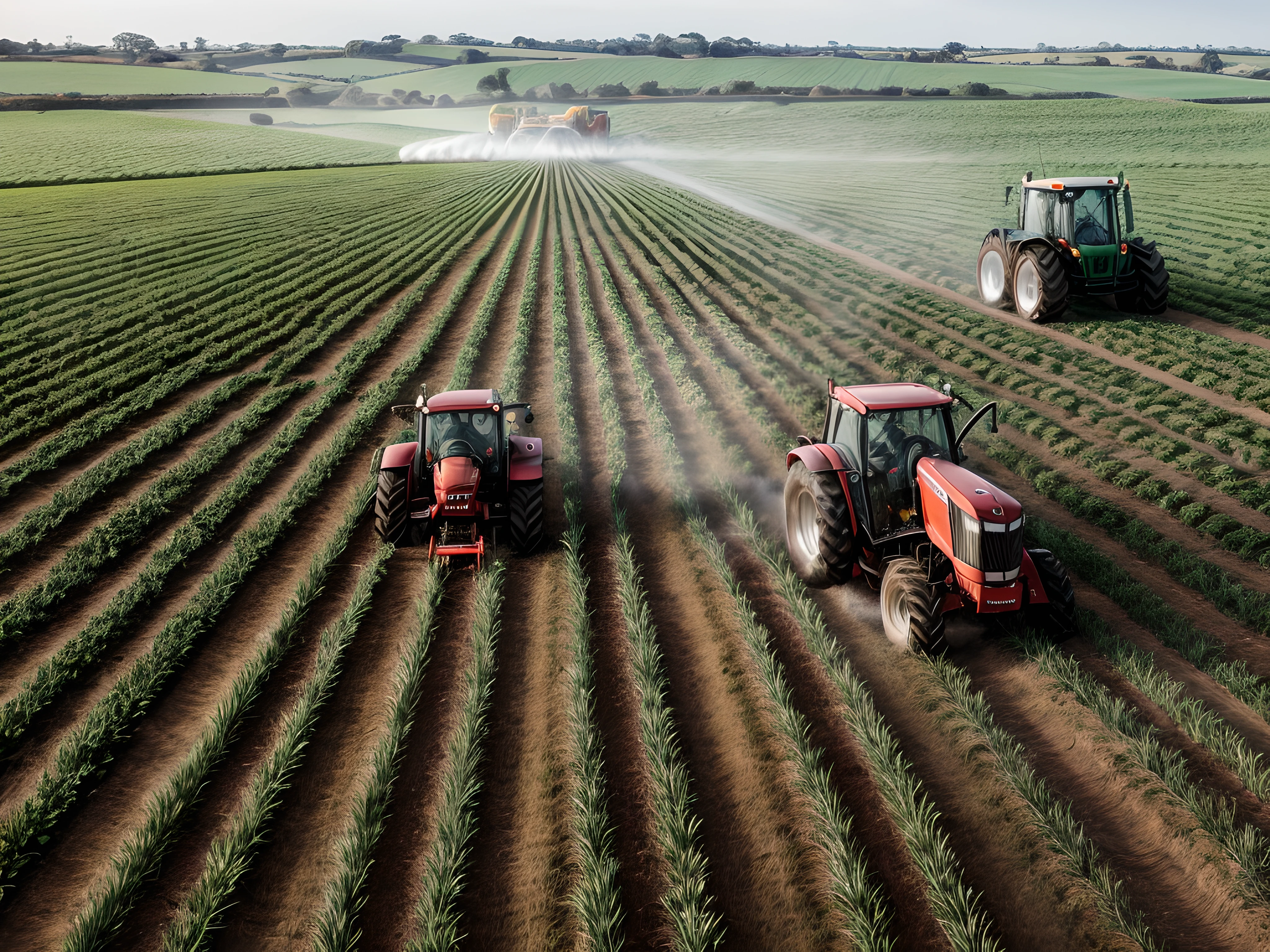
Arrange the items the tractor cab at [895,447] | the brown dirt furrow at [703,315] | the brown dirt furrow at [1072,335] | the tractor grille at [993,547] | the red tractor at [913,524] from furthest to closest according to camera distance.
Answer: the brown dirt furrow at [703,315], the brown dirt furrow at [1072,335], the tractor cab at [895,447], the red tractor at [913,524], the tractor grille at [993,547]

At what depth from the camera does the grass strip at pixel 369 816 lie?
4.64m

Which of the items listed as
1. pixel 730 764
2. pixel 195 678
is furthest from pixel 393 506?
pixel 730 764

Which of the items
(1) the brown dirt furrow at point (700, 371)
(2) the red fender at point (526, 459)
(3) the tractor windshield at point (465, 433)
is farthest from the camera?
(1) the brown dirt furrow at point (700, 371)

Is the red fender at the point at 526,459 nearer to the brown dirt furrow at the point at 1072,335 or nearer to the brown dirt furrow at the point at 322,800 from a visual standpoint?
the brown dirt furrow at the point at 322,800

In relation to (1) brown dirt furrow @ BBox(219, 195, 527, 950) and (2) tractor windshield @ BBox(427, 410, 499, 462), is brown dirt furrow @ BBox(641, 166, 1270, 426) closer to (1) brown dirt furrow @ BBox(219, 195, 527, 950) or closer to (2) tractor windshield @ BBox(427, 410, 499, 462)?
(2) tractor windshield @ BBox(427, 410, 499, 462)

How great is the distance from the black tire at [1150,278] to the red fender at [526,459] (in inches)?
536

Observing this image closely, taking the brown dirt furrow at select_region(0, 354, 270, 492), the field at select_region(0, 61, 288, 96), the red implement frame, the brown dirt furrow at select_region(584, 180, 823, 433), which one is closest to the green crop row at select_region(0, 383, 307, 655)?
the brown dirt furrow at select_region(0, 354, 270, 492)

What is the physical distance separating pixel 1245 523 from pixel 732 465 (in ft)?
20.1

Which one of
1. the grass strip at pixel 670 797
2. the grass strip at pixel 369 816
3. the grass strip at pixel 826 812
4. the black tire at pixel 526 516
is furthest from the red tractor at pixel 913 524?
the grass strip at pixel 369 816

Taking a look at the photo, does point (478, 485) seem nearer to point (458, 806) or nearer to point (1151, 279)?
point (458, 806)

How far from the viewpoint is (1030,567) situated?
22.3 ft

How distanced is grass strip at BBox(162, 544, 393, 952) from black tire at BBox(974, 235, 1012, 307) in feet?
52.1

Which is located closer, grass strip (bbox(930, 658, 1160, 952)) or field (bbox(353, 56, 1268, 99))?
grass strip (bbox(930, 658, 1160, 952))

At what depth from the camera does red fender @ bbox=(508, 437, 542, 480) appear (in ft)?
29.6
